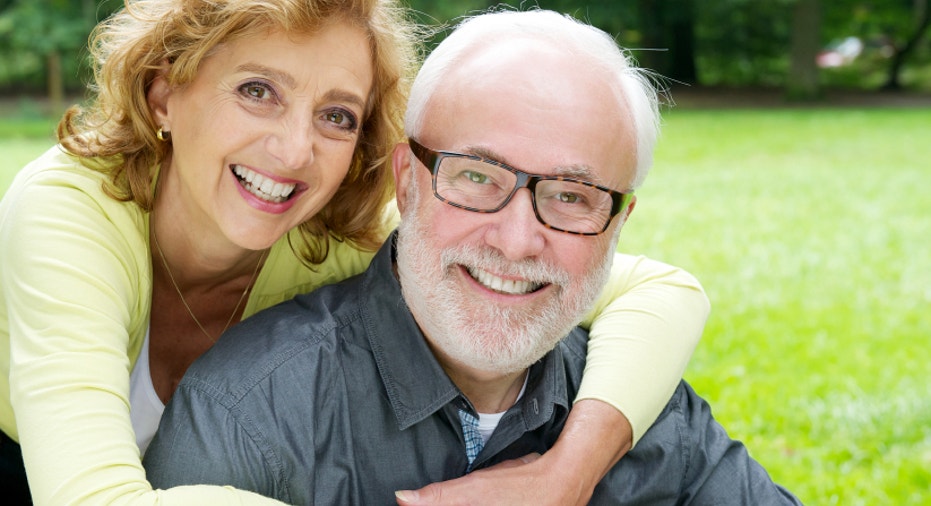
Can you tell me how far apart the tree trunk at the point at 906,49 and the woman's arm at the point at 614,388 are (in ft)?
84.2

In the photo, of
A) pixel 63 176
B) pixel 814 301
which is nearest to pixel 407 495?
pixel 63 176

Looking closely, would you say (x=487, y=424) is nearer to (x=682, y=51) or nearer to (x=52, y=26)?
(x=52, y=26)

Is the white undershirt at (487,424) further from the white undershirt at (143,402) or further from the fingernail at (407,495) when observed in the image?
the white undershirt at (143,402)

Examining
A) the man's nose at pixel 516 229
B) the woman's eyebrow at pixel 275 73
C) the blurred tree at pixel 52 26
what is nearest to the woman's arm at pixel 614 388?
the man's nose at pixel 516 229

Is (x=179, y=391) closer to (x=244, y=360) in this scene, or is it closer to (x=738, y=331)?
(x=244, y=360)

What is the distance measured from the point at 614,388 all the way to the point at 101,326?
1.22m

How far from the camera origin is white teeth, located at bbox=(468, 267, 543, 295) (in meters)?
2.37


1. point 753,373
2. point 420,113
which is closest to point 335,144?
point 420,113

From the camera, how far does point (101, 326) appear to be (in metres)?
2.28

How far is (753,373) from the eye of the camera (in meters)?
5.61

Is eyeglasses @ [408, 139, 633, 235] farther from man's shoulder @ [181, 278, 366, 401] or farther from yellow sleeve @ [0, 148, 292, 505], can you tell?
yellow sleeve @ [0, 148, 292, 505]

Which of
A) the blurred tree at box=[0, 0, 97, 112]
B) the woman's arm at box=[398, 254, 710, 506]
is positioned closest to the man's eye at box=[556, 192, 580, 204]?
the woman's arm at box=[398, 254, 710, 506]

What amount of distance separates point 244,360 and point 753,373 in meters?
3.91

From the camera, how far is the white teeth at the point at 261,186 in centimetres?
262
